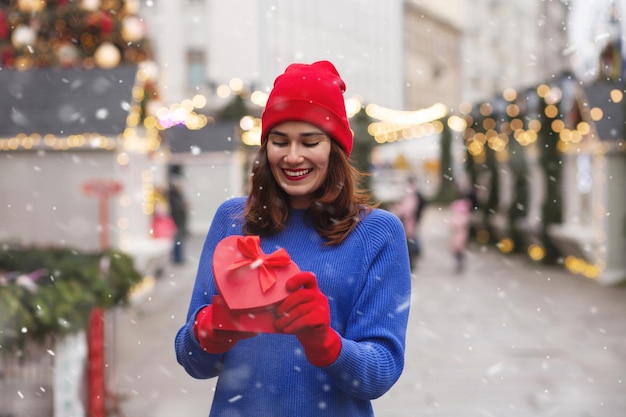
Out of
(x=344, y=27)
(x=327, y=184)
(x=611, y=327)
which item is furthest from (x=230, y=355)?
(x=344, y=27)

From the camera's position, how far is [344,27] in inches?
1811

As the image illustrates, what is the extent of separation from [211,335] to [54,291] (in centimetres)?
379

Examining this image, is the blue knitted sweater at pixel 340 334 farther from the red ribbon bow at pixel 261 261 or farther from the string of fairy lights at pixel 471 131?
the string of fairy lights at pixel 471 131

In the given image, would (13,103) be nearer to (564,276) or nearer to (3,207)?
(3,207)

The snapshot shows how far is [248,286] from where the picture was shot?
5.30 ft

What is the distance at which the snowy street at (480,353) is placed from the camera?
6.63 metres

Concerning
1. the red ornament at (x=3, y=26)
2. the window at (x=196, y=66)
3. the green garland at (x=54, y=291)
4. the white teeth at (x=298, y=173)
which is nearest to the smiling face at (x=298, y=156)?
the white teeth at (x=298, y=173)

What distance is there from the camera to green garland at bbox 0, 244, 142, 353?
4773mm

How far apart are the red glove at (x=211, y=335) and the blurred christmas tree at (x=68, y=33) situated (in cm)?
984

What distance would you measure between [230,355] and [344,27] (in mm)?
45470

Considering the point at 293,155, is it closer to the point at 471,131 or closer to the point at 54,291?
the point at 54,291

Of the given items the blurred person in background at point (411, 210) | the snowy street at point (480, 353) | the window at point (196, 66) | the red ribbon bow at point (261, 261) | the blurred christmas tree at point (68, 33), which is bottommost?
the snowy street at point (480, 353)

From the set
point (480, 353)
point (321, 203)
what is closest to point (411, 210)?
point (480, 353)

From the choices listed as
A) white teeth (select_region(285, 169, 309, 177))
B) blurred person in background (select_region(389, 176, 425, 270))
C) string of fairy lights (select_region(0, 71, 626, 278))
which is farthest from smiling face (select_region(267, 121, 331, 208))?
blurred person in background (select_region(389, 176, 425, 270))
